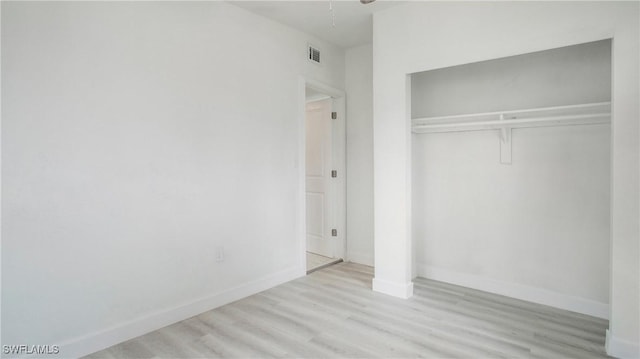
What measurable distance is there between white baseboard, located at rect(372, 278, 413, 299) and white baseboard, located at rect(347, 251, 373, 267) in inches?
34.6

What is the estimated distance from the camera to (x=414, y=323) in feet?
8.55

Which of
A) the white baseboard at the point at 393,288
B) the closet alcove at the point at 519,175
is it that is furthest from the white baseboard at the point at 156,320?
the closet alcove at the point at 519,175

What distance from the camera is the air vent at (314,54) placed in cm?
384

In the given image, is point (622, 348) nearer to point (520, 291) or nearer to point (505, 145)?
point (520, 291)

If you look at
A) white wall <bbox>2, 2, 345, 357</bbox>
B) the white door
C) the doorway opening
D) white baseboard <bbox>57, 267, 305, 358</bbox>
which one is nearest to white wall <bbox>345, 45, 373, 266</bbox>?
the doorway opening

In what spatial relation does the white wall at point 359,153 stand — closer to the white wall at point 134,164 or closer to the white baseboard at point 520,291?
the white baseboard at point 520,291

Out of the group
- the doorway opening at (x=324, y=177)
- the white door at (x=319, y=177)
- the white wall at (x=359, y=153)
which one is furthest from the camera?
the white door at (x=319, y=177)

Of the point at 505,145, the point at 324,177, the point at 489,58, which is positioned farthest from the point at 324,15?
the point at 505,145

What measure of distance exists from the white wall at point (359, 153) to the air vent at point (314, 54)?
0.54 meters

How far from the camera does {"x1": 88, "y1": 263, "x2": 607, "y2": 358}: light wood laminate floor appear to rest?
2217 mm

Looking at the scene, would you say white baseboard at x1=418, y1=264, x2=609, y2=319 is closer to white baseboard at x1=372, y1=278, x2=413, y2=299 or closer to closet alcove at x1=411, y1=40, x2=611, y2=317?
closet alcove at x1=411, y1=40, x2=611, y2=317

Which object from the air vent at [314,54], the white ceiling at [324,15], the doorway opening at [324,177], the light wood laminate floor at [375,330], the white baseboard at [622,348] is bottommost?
the light wood laminate floor at [375,330]

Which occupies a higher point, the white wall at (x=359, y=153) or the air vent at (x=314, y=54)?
the air vent at (x=314, y=54)

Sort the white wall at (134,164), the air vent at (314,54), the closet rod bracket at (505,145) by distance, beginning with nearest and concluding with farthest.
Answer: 1. the white wall at (134,164)
2. the closet rod bracket at (505,145)
3. the air vent at (314,54)
